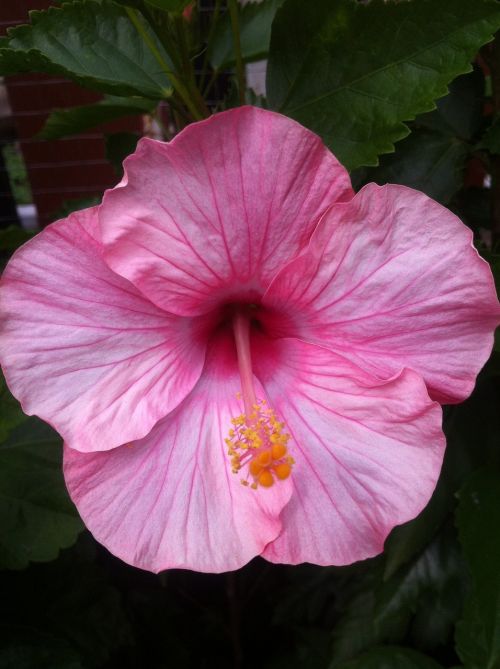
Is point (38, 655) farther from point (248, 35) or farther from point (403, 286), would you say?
point (248, 35)

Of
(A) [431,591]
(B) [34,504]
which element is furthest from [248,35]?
(A) [431,591]

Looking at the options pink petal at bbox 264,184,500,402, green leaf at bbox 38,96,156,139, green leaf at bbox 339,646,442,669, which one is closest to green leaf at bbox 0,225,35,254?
green leaf at bbox 38,96,156,139

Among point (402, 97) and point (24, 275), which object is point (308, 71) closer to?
point (402, 97)

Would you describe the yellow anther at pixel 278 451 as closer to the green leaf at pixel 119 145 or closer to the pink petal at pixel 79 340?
the pink petal at pixel 79 340

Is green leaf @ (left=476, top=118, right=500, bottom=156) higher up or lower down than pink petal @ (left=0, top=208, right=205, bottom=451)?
higher up

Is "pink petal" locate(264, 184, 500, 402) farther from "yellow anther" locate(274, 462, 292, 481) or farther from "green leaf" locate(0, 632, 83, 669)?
"green leaf" locate(0, 632, 83, 669)

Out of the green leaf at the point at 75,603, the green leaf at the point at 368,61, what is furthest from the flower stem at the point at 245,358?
the green leaf at the point at 75,603
